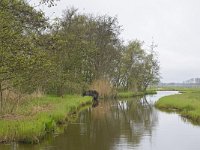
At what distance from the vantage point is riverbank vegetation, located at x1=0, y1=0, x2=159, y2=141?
17641mm

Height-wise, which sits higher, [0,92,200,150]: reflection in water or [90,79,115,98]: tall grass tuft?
[90,79,115,98]: tall grass tuft

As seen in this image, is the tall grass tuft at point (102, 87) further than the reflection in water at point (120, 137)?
Yes

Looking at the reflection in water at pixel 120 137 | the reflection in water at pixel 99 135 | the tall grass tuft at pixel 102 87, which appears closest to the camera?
the reflection in water at pixel 120 137

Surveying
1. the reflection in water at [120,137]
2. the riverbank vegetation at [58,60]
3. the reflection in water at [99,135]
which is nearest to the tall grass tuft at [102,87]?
the riverbank vegetation at [58,60]

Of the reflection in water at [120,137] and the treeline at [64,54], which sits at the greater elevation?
the treeline at [64,54]

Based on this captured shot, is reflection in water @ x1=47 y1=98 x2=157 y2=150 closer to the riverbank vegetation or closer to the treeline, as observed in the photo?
the riverbank vegetation

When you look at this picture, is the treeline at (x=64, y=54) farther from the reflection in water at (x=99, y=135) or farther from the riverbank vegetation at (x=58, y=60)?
the reflection in water at (x=99, y=135)

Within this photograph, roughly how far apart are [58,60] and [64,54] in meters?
7.66

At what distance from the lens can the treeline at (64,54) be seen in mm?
17797

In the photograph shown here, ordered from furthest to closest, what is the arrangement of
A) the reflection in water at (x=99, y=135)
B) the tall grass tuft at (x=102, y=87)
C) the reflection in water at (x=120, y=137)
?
the tall grass tuft at (x=102, y=87)
the reflection in water at (x=99, y=135)
the reflection in water at (x=120, y=137)

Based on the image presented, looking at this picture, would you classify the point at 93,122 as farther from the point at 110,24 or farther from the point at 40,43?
the point at 110,24

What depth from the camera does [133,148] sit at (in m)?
16.5

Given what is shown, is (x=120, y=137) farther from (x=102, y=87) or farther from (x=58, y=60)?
(x=102, y=87)

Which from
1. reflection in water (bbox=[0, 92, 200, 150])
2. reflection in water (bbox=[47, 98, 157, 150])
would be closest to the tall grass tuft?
reflection in water (bbox=[47, 98, 157, 150])
